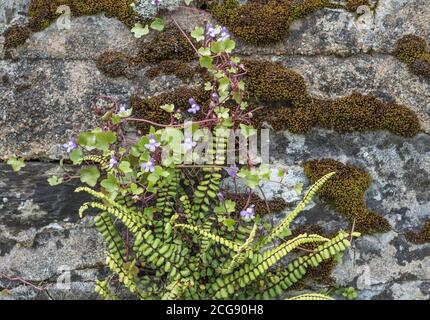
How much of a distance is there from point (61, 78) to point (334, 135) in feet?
6.15

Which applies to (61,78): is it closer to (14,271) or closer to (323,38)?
(14,271)

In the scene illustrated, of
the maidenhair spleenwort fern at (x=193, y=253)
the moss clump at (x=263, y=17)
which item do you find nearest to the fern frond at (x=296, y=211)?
the maidenhair spleenwort fern at (x=193, y=253)

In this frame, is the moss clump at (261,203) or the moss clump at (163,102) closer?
the moss clump at (261,203)

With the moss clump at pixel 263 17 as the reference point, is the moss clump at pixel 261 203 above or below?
below

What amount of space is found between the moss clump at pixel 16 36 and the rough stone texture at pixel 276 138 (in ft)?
0.16

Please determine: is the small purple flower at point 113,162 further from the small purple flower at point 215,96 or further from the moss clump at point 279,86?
the moss clump at point 279,86

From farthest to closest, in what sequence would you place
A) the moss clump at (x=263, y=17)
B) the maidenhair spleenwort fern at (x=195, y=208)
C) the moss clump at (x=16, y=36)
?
1. the moss clump at (x=16, y=36)
2. the moss clump at (x=263, y=17)
3. the maidenhair spleenwort fern at (x=195, y=208)

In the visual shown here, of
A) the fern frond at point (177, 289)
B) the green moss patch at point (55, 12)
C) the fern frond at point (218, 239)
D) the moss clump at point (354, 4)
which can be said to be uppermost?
the moss clump at point (354, 4)

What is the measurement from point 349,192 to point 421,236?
0.52 metres

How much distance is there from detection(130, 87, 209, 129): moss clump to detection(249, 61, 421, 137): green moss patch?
0.33 m

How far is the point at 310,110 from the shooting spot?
4.15 m

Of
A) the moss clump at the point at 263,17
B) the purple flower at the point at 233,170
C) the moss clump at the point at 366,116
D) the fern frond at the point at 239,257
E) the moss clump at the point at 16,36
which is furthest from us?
the moss clump at the point at 16,36

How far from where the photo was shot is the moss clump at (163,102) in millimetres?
4191

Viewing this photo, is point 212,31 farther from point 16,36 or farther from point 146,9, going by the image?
point 16,36
